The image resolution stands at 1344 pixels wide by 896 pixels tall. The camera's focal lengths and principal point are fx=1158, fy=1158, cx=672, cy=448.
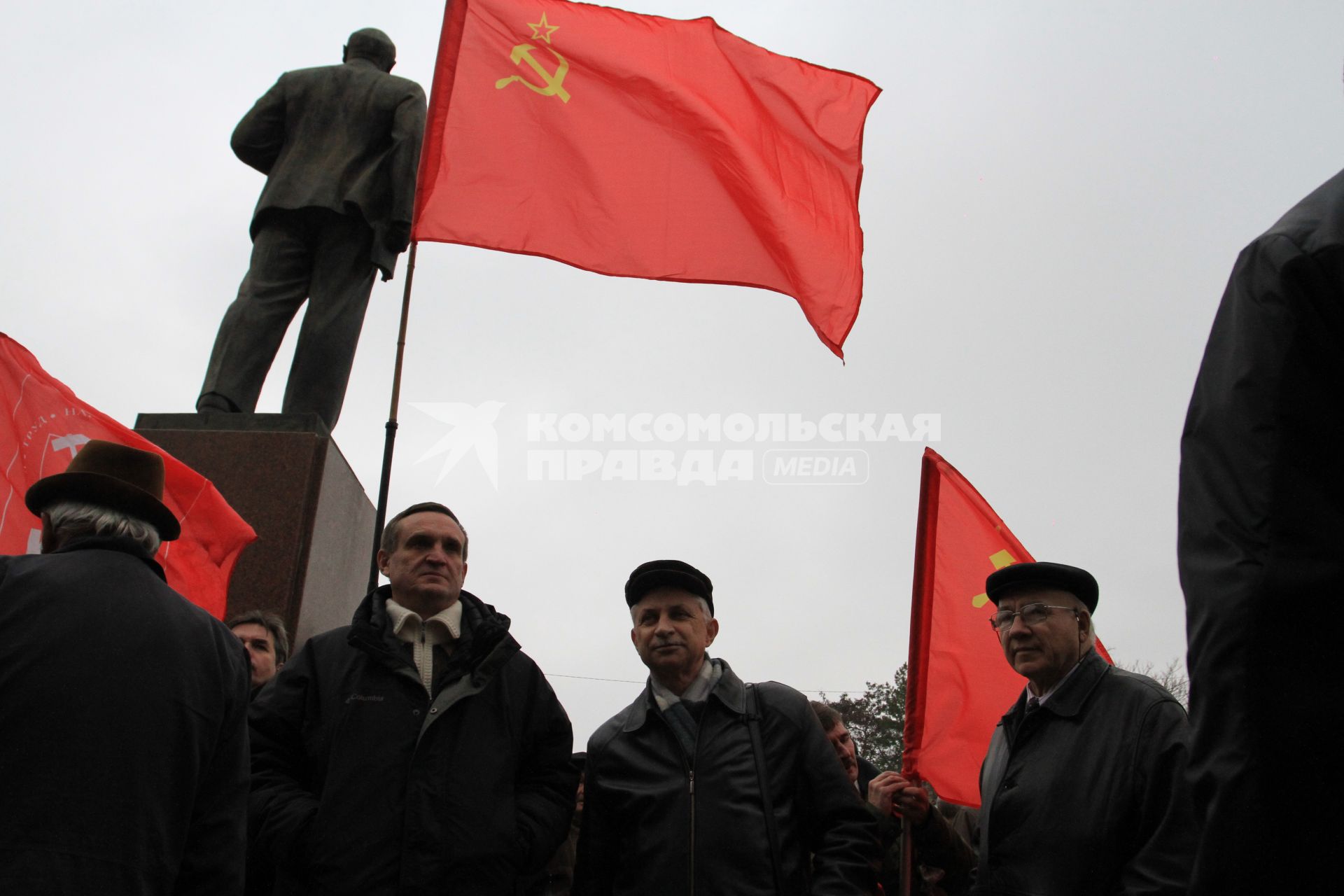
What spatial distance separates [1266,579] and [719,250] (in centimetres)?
505

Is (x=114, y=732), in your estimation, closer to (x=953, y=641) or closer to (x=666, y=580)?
(x=666, y=580)

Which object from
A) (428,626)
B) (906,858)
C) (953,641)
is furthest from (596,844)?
(953,641)

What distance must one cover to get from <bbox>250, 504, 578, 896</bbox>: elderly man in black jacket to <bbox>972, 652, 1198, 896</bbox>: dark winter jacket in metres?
1.23

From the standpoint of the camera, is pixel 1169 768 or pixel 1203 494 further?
pixel 1169 768

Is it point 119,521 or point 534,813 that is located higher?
point 119,521

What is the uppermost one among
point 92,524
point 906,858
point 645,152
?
point 645,152

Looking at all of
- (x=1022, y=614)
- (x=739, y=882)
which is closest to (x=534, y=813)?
(x=739, y=882)

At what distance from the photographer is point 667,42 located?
6340mm

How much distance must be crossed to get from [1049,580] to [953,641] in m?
1.02

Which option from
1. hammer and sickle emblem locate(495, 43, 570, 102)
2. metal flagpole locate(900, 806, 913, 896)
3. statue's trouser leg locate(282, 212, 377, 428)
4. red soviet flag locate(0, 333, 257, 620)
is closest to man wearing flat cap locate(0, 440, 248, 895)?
red soviet flag locate(0, 333, 257, 620)

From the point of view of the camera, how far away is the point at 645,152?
240 inches

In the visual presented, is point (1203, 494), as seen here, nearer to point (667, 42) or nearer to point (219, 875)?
point (219, 875)

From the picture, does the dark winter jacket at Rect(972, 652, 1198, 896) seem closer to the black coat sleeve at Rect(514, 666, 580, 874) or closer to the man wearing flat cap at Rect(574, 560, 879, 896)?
the man wearing flat cap at Rect(574, 560, 879, 896)

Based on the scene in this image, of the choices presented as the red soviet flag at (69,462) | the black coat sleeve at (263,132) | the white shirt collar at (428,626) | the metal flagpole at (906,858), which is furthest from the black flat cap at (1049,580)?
the black coat sleeve at (263,132)
